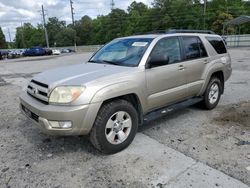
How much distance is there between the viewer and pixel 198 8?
193 feet

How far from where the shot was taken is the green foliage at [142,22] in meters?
53.9

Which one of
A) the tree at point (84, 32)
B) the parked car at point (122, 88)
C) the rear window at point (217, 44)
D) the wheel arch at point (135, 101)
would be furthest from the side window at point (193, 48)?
the tree at point (84, 32)

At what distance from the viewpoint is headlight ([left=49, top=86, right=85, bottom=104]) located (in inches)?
120

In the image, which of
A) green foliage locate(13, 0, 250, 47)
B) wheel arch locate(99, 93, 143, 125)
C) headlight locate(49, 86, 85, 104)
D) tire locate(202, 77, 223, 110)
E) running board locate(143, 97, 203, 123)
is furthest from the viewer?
green foliage locate(13, 0, 250, 47)

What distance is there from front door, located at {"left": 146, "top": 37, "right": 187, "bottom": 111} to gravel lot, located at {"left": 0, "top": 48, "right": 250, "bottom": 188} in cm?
59

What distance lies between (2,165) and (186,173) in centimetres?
244

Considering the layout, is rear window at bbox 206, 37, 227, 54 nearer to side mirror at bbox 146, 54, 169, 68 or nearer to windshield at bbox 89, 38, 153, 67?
side mirror at bbox 146, 54, 169, 68

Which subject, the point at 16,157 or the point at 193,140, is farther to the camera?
the point at 193,140

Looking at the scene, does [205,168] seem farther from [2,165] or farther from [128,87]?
[2,165]

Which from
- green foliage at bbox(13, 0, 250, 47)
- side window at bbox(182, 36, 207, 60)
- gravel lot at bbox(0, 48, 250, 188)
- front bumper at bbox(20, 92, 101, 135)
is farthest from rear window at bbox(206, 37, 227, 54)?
green foliage at bbox(13, 0, 250, 47)

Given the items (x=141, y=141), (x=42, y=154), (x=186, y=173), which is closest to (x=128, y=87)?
(x=141, y=141)

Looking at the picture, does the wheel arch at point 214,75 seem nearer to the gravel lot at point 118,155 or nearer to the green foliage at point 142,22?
the gravel lot at point 118,155

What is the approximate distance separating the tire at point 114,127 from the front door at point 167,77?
0.47m

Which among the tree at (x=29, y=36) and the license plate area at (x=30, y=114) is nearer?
the license plate area at (x=30, y=114)
